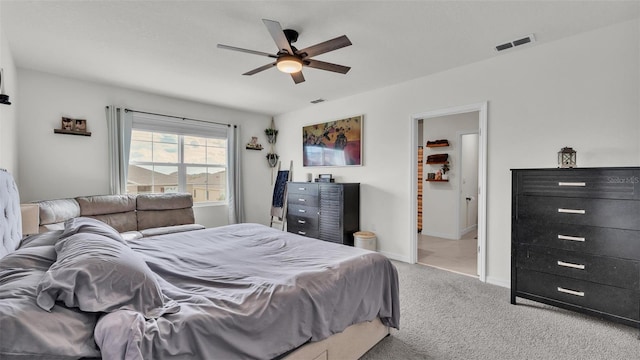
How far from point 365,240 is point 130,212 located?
11.2ft

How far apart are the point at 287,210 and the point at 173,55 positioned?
10.2 feet

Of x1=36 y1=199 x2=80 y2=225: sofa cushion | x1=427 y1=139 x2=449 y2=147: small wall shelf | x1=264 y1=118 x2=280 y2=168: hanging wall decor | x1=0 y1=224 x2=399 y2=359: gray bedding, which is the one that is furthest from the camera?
x1=264 y1=118 x2=280 y2=168: hanging wall decor

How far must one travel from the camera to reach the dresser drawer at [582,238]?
84.7 inches

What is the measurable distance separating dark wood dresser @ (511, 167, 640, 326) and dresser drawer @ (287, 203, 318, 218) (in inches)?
111

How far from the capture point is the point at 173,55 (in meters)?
3.08

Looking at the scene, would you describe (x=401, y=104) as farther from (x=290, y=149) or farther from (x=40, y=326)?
(x=40, y=326)

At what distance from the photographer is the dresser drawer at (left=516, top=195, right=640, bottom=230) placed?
2.15 metres

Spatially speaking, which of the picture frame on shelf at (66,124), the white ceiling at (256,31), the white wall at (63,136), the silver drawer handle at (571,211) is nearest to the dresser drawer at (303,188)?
the white ceiling at (256,31)

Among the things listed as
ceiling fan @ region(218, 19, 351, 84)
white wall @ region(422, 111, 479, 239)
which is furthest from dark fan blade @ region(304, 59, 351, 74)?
white wall @ region(422, 111, 479, 239)

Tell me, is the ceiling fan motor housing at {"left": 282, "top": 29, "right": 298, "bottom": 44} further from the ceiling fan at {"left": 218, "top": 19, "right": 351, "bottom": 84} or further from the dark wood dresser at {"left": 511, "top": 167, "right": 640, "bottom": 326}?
the dark wood dresser at {"left": 511, "top": 167, "right": 640, "bottom": 326}

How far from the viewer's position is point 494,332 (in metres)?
2.23

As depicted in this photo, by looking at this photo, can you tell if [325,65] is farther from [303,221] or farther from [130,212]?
[130,212]

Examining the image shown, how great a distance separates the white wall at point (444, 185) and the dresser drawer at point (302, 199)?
9.12 ft

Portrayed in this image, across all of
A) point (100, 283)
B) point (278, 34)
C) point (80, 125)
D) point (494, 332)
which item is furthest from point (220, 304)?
point (80, 125)
